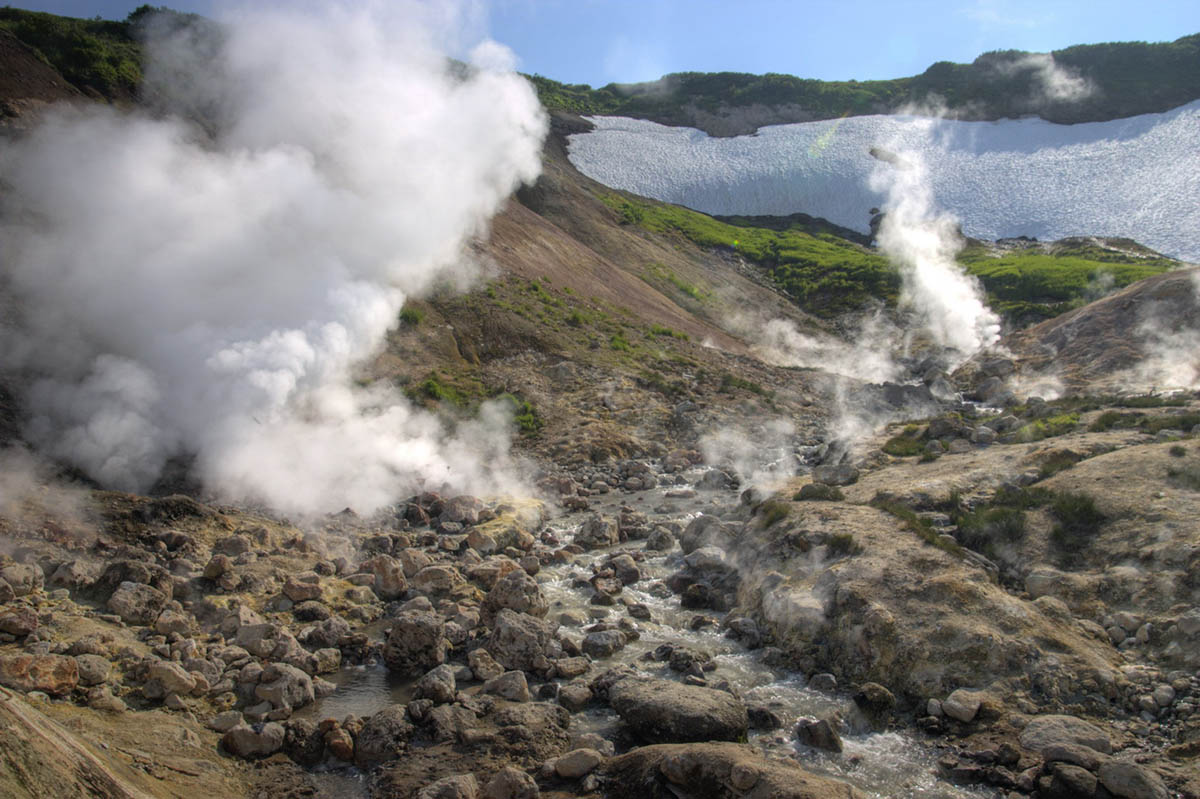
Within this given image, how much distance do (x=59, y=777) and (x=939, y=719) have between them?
679cm

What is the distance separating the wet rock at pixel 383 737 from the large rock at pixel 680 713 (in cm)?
195

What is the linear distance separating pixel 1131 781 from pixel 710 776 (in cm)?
308

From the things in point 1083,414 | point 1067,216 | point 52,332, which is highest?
point 1067,216

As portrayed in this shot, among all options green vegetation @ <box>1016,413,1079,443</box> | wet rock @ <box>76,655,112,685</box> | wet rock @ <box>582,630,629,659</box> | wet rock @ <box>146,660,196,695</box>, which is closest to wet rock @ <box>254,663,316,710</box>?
wet rock @ <box>146,660,196,695</box>

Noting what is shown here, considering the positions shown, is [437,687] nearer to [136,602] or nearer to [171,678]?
[171,678]

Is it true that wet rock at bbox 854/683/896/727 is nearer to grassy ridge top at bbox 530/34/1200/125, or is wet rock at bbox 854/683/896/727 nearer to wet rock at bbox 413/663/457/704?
wet rock at bbox 413/663/457/704

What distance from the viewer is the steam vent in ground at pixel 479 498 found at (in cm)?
660

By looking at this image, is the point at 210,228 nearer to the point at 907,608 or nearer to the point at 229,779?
the point at 229,779

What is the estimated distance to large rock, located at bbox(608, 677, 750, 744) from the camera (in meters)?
6.67

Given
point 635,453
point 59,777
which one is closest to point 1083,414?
point 635,453

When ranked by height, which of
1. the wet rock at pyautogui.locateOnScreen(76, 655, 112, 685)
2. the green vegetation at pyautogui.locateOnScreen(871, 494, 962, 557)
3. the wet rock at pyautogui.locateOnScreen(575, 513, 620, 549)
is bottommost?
the wet rock at pyautogui.locateOnScreen(76, 655, 112, 685)

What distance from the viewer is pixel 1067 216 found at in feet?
175

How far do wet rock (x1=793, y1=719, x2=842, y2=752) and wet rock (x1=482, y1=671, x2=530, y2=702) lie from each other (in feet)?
8.67

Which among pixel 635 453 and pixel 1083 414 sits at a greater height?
pixel 1083 414
